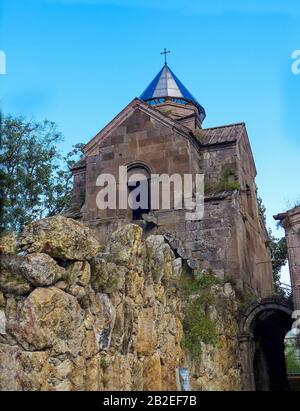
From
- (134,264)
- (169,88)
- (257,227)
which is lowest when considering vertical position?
(134,264)

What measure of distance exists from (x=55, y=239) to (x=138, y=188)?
8775 mm

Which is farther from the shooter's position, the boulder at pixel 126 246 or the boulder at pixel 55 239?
the boulder at pixel 126 246

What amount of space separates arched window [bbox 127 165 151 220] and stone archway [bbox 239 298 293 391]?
4.53 meters

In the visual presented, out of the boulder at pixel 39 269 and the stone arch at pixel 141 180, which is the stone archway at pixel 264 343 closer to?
the stone arch at pixel 141 180

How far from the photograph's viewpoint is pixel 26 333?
6.16 metres

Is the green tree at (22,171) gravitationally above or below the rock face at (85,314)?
above

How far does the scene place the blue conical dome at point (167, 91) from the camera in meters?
21.4

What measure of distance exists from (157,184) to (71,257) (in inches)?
325

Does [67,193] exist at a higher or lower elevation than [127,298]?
higher

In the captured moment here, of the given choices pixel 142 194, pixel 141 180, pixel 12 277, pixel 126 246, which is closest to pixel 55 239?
pixel 12 277

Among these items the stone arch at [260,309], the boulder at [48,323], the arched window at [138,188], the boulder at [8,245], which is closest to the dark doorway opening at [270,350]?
the stone arch at [260,309]

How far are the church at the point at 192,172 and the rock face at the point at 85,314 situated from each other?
3.84 metres
